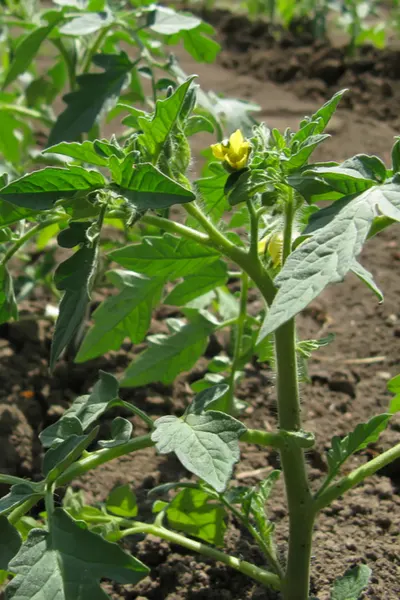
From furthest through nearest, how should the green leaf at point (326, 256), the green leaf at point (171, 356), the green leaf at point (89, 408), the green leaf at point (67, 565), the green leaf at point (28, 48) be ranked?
1. the green leaf at point (28, 48)
2. the green leaf at point (171, 356)
3. the green leaf at point (89, 408)
4. the green leaf at point (67, 565)
5. the green leaf at point (326, 256)

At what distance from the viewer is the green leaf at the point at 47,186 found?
4.16 ft

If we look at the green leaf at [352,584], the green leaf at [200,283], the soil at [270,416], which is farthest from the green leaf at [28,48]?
the green leaf at [352,584]

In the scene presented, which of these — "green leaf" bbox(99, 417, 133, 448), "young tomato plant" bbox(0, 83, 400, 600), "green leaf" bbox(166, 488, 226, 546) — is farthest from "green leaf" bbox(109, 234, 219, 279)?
"green leaf" bbox(166, 488, 226, 546)

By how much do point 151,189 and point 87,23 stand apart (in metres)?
A: 1.10

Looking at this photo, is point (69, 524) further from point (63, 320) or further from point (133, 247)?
point (133, 247)

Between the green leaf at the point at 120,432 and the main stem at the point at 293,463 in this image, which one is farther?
the main stem at the point at 293,463

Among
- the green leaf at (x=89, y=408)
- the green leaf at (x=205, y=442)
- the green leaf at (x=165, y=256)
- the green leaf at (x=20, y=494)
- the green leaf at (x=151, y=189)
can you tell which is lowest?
the green leaf at (x=20, y=494)

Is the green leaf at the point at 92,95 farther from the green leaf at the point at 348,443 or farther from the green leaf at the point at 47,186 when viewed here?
the green leaf at the point at 348,443

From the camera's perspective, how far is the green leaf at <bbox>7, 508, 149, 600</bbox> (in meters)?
1.18

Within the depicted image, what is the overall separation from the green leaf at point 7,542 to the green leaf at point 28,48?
4.94 feet

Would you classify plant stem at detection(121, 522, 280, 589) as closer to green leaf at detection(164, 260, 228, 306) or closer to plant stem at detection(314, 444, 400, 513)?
plant stem at detection(314, 444, 400, 513)

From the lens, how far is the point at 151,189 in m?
1.27

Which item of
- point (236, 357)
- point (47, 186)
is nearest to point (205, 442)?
point (47, 186)

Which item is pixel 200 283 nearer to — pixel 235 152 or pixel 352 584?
pixel 235 152
